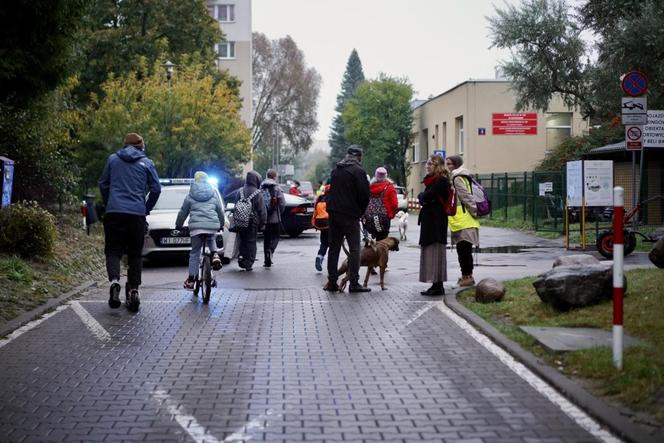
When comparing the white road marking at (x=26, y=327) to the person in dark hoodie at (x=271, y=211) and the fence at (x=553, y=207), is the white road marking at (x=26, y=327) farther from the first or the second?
the fence at (x=553, y=207)

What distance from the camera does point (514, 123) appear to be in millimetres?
51875

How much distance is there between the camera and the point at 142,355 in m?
8.08

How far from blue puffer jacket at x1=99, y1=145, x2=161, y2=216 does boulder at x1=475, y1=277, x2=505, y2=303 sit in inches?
160

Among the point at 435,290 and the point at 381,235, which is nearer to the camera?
the point at 435,290

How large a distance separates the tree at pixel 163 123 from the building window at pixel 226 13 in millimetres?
40576

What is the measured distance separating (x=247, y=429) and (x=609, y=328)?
430cm

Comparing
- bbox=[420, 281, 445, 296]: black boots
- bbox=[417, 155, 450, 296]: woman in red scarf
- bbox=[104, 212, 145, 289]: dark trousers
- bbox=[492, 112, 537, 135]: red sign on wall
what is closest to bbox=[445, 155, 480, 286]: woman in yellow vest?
bbox=[417, 155, 450, 296]: woman in red scarf

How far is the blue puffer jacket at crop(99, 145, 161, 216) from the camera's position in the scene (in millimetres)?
10758

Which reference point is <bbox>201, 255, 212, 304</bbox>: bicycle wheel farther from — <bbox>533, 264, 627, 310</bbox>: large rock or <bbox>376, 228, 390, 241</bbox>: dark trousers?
<bbox>533, 264, 627, 310</bbox>: large rock

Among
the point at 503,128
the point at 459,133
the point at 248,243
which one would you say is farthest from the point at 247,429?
the point at 459,133

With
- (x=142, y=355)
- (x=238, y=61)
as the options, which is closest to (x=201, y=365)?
(x=142, y=355)

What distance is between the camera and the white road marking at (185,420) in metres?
5.39

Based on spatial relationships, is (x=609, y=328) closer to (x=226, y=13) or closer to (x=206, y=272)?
(x=206, y=272)

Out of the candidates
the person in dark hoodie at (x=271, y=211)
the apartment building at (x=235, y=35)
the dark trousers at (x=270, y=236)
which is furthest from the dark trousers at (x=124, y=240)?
the apartment building at (x=235, y=35)
